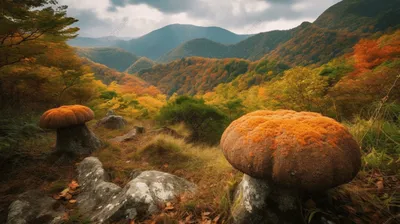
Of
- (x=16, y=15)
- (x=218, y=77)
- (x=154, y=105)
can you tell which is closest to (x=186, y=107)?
(x=154, y=105)

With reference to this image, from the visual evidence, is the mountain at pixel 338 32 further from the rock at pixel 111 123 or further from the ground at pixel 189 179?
the ground at pixel 189 179

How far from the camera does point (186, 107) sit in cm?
866

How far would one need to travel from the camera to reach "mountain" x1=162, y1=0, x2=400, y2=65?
63.3 metres

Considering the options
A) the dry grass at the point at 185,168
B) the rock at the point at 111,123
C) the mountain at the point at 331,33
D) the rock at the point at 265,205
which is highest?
the mountain at the point at 331,33

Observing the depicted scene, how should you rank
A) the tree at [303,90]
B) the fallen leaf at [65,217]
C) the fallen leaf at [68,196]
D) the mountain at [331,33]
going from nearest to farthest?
1. the fallen leaf at [65,217]
2. the fallen leaf at [68,196]
3. the tree at [303,90]
4. the mountain at [331,33]

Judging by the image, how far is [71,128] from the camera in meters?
5.41

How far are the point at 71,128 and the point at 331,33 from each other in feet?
298

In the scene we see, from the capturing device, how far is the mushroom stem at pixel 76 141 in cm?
525

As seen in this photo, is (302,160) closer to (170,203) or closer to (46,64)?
(170,203)

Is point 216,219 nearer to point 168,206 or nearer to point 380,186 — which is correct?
point 168,206

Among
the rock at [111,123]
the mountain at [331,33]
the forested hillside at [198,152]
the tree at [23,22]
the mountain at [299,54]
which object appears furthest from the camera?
the mountain at [331,33]

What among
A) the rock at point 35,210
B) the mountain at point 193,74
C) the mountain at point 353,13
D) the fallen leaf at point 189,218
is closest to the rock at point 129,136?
the rock at point 35,210

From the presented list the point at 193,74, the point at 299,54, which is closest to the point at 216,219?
the point at 299,54

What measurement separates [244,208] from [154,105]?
11355mm
